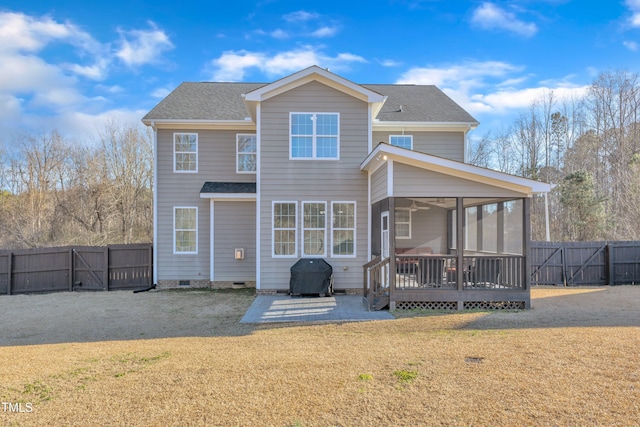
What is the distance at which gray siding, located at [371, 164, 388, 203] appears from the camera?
9.16 meters

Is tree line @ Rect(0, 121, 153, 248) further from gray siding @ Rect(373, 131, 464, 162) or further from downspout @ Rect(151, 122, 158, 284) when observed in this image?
gray siding @ Rect(373, 131, 464, 162)

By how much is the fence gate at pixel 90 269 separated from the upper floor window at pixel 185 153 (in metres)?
3.81

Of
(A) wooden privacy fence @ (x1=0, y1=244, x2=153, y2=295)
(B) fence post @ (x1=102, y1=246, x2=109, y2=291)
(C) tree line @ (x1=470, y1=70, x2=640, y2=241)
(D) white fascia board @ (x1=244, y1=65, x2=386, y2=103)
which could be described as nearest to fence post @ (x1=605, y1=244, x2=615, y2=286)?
(C) tree line @ (x1=470, y1=70, x2=640, y2=241)

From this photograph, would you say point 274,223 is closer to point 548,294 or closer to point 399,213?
point 399,213

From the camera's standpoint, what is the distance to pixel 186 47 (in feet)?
51.9

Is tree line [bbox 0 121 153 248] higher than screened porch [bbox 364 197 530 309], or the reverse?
tree line [bbox 0 121 153 248]

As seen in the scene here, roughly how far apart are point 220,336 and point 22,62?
62.7 ft

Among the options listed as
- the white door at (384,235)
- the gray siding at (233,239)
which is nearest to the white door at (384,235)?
the white door at (384,235)

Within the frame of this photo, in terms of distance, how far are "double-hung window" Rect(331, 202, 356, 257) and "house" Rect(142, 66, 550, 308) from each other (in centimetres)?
3

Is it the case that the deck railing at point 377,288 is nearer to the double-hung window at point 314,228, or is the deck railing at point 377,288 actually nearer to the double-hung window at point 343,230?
the double-hung window at point 343,230

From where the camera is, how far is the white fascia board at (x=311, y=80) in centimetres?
1089

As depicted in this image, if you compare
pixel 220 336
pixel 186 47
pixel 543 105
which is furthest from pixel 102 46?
pixel 543 105

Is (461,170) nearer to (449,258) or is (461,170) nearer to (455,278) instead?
(449,258)

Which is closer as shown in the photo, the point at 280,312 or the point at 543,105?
the point at 280,312
